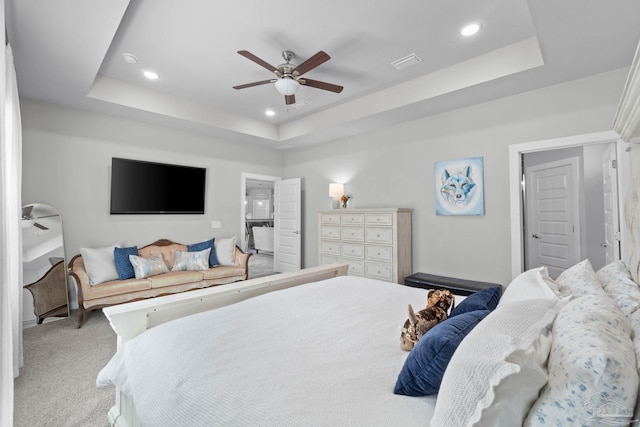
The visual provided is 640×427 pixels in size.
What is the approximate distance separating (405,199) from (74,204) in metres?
4.47

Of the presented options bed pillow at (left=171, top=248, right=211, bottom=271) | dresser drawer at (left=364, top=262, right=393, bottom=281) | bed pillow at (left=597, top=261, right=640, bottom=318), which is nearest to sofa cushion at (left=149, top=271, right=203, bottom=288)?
bed pillow at (left=171, top=248, right=211, bottom=271)

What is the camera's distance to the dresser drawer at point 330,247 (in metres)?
4.81

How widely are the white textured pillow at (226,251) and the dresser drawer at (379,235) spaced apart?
2125mm

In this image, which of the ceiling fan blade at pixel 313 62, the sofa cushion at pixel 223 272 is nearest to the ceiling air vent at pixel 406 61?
the ceiling fan blade at pixel 313 62

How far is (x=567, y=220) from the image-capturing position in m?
4.17

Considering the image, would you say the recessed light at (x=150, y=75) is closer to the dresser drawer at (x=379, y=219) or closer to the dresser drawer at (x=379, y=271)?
the dresser drawer at (x=379, y=219)

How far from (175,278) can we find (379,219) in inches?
111

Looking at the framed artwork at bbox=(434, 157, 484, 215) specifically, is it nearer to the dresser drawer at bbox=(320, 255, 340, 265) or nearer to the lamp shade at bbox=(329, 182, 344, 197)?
the lamp shade at bbox=(329, 182, 344, 197)

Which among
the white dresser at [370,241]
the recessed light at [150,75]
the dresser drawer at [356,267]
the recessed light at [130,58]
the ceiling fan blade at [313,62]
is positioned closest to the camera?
the ceiling fan blade at [313,62]

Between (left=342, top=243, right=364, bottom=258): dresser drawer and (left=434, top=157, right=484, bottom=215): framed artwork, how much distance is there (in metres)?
1.21

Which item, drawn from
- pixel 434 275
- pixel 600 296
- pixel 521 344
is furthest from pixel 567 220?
pixel 521 344

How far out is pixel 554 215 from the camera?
433 cm

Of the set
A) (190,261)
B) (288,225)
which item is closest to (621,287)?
(190,261)

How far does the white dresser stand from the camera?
4.08 metres
